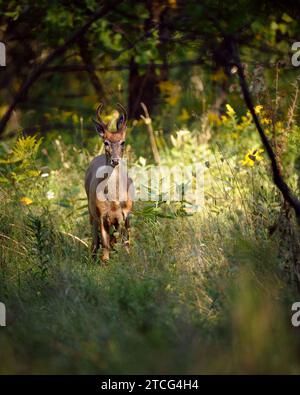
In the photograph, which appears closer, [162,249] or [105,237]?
[162,249]

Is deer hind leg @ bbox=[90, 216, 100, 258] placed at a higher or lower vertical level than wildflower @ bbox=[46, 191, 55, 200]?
lower

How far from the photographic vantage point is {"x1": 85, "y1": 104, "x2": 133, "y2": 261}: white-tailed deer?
350 inches

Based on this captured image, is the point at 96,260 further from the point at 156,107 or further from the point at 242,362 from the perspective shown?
the point at 156,107

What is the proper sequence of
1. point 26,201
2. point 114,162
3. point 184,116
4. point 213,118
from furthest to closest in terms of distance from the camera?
point 184,116 → point 213,118 → point 114,162 → point 26,201

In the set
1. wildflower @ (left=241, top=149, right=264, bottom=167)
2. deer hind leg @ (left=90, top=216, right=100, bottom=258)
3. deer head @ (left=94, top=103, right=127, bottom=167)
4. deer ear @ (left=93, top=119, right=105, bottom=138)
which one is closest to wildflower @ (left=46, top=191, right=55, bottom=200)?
deer hind leg @ (left=90, top=216, right=100, bottom=258)

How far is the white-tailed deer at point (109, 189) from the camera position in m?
8.90

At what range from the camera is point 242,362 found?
473 centimetres

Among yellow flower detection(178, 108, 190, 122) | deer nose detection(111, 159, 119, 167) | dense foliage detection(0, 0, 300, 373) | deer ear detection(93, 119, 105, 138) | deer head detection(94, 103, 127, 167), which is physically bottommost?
dense foliage detection(0, 0, 300, 373)

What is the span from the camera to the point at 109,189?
9.20 metres

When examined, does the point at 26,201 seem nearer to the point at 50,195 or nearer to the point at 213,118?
the point at 50,195

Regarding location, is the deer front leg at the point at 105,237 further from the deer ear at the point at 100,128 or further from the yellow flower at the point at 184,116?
the yellow flower at the point at 184,116

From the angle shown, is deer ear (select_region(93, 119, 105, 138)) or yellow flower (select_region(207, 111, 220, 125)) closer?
deer ear (select_region(93, 119, 105, 138))

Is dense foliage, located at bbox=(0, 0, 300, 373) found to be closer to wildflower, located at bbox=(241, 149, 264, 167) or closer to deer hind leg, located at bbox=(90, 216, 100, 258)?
wildflower, located at bbox=(241, 149, 264, 167)

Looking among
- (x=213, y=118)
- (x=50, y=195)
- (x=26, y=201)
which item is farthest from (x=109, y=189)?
(x=213, y=118)
